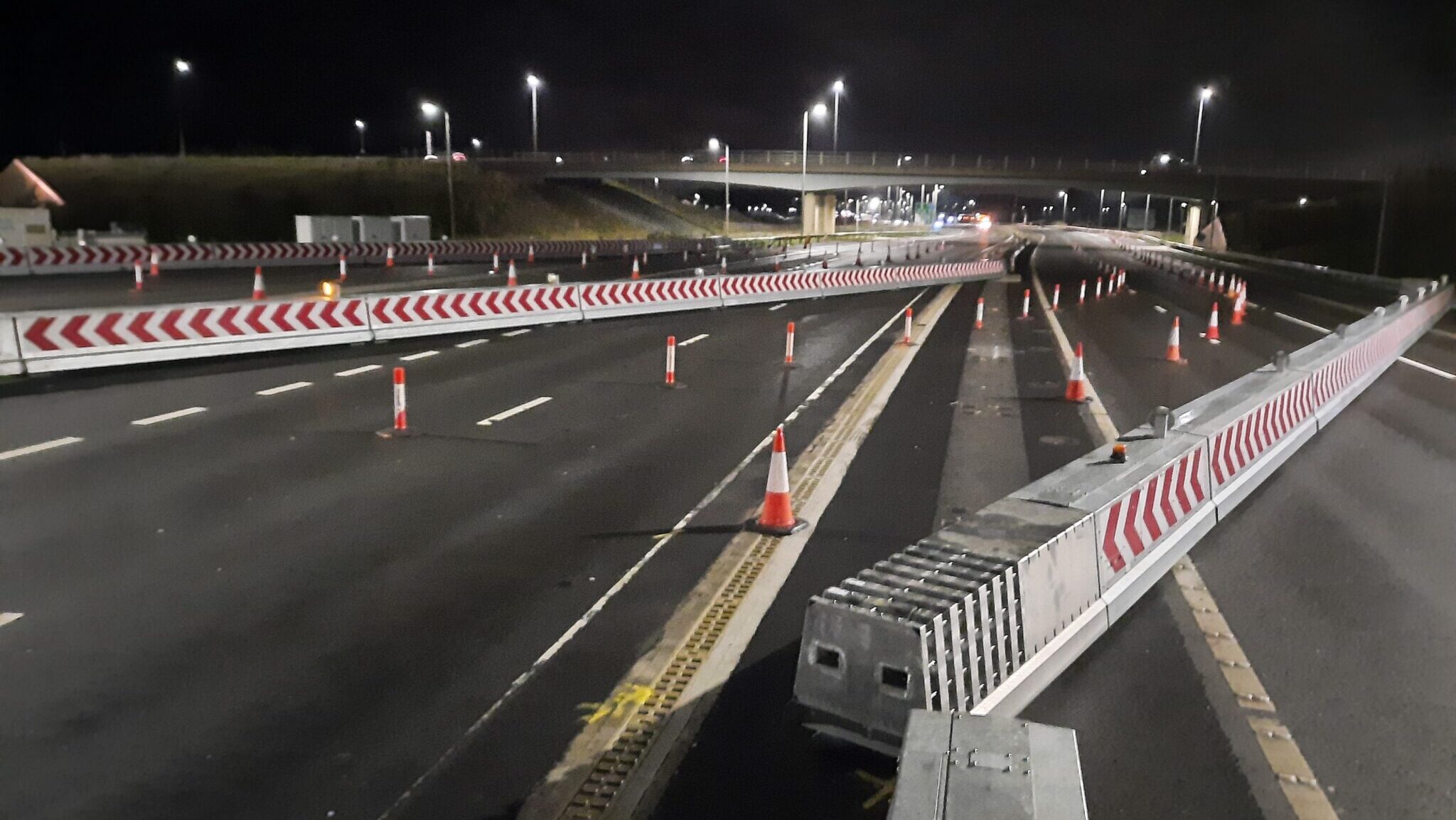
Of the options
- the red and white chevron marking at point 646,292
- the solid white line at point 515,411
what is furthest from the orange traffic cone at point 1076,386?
the red and white chevron marking at point 646,292

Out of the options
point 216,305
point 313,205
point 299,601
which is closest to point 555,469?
point 299,601

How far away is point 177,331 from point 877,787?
1646 cm

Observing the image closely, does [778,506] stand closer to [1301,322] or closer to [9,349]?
[9,349]

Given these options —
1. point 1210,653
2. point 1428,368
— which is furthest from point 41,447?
point 1428,368

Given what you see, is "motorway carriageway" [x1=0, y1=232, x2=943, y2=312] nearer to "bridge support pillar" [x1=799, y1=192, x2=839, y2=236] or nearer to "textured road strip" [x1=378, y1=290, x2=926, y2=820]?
"textured road strip" [x1=378, y1=290, x2=926, y2=820]

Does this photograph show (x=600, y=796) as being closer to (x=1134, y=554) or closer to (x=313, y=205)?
(x=1134, y=554)

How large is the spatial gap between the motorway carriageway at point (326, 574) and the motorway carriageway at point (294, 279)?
43.9 ft

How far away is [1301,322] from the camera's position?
29.8 m

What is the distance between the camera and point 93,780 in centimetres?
475

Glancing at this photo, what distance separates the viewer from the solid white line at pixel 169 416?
1273 centimetres

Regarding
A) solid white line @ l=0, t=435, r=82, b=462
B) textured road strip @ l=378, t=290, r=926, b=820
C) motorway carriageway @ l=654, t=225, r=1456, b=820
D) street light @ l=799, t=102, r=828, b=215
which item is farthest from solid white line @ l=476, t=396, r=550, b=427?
street light @ l=799, t=102, r=828, b=215

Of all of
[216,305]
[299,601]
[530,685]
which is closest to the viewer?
[530,685]

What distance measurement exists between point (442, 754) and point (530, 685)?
31.3 inches

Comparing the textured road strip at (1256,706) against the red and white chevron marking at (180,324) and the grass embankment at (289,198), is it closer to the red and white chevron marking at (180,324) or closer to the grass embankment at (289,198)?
the red and white chevron marking at (180,324)
